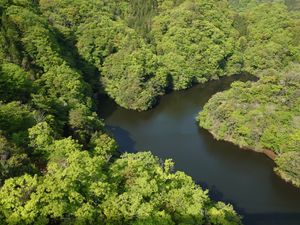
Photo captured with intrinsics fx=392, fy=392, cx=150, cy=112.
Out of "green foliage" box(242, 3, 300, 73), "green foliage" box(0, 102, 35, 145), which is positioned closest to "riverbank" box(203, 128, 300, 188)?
"green foliage" box(0, 102, 35, 145)

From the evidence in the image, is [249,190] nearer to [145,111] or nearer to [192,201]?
[192,201]

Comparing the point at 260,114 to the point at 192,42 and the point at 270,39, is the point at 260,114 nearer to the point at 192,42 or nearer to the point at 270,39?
the point at 192,42

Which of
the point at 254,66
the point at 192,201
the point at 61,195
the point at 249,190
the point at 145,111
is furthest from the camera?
the point at 254,66

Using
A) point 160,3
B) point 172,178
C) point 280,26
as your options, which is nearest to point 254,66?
point 280,26

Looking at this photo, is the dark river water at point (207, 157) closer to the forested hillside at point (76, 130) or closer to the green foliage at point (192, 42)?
the forested hillside at point (76, 130)

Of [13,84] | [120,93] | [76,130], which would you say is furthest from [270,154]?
[13,84]

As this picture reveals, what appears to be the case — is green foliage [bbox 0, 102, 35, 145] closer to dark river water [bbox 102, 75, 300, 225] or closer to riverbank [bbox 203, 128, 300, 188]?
dark river water [bbox 102, 75, 300, 225]

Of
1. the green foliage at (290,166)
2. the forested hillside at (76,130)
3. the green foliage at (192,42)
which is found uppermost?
the forested hillside at (76,130)

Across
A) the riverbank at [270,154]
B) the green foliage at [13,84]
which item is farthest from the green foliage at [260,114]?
the green foliage at [13,84]
